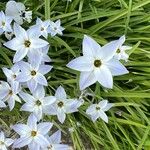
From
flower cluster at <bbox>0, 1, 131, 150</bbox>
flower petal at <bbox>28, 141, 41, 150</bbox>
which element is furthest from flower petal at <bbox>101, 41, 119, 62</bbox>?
flower petal at <bbox>28, 141, 41, 150</bbox>

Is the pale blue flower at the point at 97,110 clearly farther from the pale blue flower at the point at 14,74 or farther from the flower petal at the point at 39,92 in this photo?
the pale blue flower at the point at 14,74

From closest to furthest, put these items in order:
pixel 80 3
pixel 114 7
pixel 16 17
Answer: pixel 16 17, pixel 80 3, pixel 114 7

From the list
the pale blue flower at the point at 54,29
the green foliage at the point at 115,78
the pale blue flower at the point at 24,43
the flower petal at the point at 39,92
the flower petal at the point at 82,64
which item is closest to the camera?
the flower petal at the point at 82,64

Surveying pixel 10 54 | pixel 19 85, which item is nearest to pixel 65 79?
pixel 10 54

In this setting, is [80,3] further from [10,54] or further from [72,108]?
[72,108]

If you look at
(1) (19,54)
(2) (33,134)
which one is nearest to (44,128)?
(2) (33,134)

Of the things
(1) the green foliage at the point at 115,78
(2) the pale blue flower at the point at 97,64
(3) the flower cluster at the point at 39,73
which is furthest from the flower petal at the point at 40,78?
(1) the green foliage at the point at 115,78

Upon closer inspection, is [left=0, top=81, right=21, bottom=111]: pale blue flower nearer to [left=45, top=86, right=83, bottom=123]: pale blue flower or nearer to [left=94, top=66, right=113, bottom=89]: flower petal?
[left=45, top=86, right=83, bottom=123]: pale blue flower
